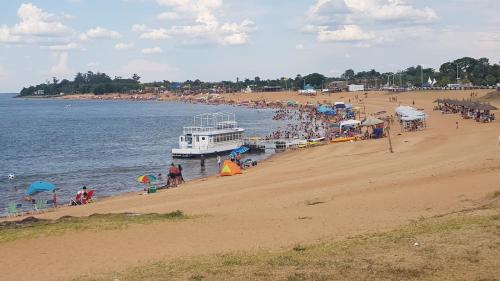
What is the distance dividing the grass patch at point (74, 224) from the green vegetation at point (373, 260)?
5.92 m

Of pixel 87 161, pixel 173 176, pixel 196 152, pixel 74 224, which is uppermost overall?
pixel 74 224

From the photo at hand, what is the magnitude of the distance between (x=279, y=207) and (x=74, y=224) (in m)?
7.32

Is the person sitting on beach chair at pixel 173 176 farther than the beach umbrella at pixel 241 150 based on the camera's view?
No

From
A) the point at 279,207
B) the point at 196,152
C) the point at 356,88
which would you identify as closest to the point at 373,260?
the point at 279,207

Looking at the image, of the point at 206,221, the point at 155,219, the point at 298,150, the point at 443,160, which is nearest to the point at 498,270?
the point at 206,221

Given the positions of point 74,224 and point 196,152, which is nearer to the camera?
point 74,224

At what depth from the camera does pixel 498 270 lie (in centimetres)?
1055

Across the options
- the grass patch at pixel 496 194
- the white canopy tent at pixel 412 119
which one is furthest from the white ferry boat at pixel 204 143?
the grass patch at pixel 496 194

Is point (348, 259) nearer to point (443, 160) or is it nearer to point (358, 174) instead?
point (358, 174)

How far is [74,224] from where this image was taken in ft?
65.2

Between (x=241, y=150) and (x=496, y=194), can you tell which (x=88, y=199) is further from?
(x=496, y=194)

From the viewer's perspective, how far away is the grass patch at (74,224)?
18609 millimetres

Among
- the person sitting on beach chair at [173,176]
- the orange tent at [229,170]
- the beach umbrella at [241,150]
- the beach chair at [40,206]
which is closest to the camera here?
the beach chair at [40,206]

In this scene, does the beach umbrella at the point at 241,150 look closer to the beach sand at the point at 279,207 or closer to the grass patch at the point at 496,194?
the beach sand at the point at 279,207
